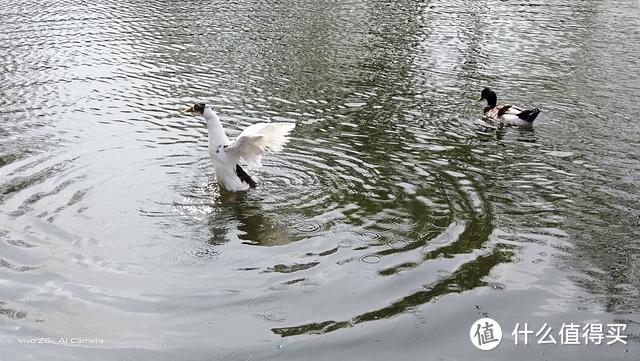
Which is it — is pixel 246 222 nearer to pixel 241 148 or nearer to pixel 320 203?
pixel 320 203

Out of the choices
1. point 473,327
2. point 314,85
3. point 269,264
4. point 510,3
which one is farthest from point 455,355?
point 510,3

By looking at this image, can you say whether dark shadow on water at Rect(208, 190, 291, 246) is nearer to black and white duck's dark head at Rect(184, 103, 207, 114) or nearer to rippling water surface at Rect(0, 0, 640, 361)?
rippling water surface at Rect(0, 0, 640, 361)

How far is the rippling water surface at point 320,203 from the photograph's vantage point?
28.2ft

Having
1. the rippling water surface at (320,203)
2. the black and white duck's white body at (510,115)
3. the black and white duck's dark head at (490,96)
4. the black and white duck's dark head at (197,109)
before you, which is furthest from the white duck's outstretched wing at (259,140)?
the black and white duck's dark head at (490,96)

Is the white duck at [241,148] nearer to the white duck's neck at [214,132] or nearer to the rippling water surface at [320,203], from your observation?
the white duck's neck at [214,132]

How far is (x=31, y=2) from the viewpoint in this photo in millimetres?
33625

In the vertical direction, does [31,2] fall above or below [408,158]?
above

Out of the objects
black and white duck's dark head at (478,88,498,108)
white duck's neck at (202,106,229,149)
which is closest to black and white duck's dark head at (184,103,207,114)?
white duck's neck at (202,106,229,149)

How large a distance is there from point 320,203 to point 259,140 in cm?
178

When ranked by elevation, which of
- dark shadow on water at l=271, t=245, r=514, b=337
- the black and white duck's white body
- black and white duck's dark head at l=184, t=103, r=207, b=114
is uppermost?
black and white duck's dark head at l=184, t=103, r=207, b=114

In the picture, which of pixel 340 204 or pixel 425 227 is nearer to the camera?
pixel 425 227

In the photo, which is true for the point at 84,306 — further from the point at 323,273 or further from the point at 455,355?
the point at 455,355

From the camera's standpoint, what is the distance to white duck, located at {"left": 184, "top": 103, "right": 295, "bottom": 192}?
12.9 metres

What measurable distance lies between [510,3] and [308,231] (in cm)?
2611
